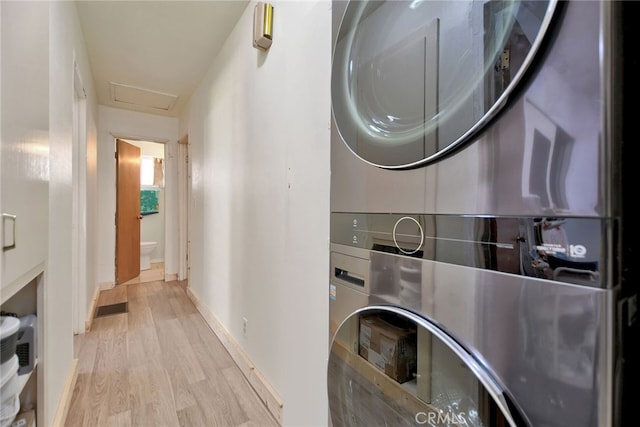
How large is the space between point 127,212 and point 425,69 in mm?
4421

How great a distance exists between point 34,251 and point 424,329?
1.25 metres

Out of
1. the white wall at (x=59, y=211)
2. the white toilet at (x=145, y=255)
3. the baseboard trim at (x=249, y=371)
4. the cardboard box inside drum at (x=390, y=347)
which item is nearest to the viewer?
the cardboard box inside drum at (x=390, y=347)

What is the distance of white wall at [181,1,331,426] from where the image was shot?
1.07 m

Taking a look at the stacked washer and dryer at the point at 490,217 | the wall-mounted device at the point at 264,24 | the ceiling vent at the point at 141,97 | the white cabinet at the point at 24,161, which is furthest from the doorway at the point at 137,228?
the stacked washer and dryer at the point at 490,217

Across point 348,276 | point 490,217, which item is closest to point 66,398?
point 348,276

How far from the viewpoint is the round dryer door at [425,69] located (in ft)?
1.45

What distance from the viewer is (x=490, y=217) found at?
469 millimetres

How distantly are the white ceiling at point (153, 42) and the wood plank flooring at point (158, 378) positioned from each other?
2.14 meters

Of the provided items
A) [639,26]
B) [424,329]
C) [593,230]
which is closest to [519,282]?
[593,230]

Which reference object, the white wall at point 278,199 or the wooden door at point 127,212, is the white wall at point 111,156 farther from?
the white wall at point 278,199

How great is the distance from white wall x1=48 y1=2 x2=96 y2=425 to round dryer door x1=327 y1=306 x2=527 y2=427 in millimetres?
1181

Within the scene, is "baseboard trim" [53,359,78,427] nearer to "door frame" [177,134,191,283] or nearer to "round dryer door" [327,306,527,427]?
"round dryer door" [327,306,527,427]

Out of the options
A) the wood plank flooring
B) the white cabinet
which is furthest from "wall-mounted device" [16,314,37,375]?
the wood plank flooring

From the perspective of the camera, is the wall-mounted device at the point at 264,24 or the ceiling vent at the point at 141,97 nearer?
the wall-mounted device at the point at 264,24
